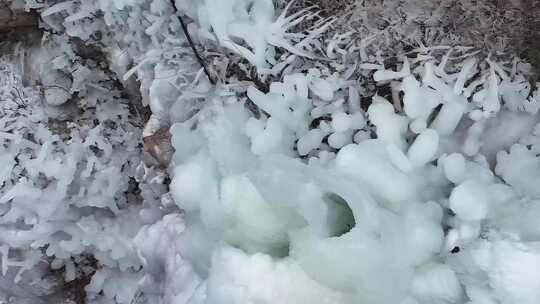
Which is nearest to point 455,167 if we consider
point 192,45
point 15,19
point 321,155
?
point 321,155

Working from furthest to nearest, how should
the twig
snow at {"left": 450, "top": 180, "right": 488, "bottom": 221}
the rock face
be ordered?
the rock face
the twig
snow at {"left": 450, "top": 180, "right": 488, "bottom": 221}

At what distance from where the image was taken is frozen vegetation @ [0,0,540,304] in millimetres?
959

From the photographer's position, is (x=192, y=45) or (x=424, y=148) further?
(x=192, y=45)

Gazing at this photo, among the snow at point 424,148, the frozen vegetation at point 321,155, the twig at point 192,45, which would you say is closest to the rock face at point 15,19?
the frozen vegetation at point 321,155

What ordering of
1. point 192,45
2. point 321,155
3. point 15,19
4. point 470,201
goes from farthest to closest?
point 15,19 → point 192,45 → point 321,155 → point 470,201

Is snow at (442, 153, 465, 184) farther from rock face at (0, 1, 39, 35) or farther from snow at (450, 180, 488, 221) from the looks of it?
rock face at (0, 1, 39, 35)

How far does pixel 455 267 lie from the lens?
975 mm

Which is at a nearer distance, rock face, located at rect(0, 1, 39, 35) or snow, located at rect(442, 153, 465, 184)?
snow, located at rect(442, 153, 465, 184)

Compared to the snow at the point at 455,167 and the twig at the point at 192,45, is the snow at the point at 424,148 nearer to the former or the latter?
the snow at the point at 455,167

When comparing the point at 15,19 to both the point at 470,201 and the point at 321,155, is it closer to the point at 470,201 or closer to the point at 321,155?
the point at 321,155

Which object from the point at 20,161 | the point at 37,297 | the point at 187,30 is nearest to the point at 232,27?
the point at 187,30

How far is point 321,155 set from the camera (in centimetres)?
108

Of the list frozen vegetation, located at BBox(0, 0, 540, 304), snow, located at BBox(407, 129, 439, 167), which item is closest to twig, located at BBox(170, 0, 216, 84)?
frozen vegetation, located at BBox(0, 0, 540, 304)

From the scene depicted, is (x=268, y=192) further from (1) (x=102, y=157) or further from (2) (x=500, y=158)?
(1) (x=102, y=157)
